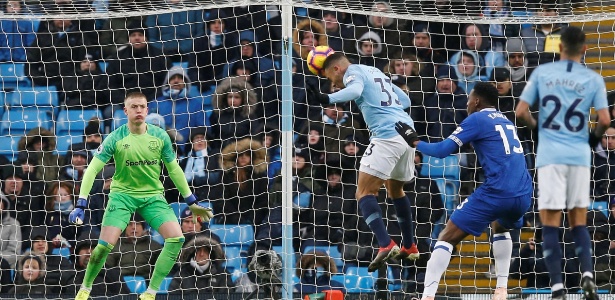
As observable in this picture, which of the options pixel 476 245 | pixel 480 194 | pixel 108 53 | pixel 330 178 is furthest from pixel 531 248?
pixel 108 53

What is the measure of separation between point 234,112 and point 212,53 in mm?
1004

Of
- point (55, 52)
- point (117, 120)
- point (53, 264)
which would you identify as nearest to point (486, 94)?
point (117, 120)

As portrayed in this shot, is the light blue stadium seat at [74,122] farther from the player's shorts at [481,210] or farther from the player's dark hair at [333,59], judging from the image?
the player's shorts at [481,210]

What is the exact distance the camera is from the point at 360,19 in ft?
46.4

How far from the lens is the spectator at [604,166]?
12.9m

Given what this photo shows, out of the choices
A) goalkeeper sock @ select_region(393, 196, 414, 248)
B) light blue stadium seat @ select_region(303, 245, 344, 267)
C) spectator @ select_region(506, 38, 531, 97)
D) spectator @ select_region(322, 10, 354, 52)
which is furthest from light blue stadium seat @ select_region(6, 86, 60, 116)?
spectator @ select_region(506, 38, 531, 97)

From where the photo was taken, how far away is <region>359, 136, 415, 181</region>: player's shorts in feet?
34.2

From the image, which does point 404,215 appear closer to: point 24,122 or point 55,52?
point 24,122

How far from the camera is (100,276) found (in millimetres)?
13062

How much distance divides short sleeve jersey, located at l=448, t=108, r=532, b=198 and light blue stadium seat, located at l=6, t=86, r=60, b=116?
619 cm

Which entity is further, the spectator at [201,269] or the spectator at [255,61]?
the spectator at [255,61]

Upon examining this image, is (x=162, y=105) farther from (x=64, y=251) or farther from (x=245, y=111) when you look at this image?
(x=64, y=251)

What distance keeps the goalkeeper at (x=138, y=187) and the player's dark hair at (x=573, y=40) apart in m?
4.16

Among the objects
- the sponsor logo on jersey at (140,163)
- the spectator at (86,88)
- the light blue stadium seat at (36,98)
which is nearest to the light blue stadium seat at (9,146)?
the light blue stadium seat at (36,98)
